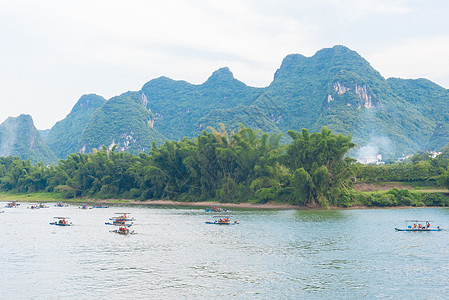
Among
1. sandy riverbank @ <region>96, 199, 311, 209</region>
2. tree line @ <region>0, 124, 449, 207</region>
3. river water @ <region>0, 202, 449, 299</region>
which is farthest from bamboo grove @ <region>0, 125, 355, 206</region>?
river water @ <region>0, 202, 449, 299</region>

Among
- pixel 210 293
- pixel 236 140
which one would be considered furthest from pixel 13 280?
pixel 236 140

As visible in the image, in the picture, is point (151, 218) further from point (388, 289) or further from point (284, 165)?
point (388, 289)

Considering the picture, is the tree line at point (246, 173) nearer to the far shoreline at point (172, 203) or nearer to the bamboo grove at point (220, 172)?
the bamboo grove at point (220, 172)

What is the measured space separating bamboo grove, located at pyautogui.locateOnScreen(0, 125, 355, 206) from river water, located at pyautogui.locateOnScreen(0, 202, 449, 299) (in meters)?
21.6

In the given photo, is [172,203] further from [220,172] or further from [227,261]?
[227,261]

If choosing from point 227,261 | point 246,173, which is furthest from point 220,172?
point 227,261

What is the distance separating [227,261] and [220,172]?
63.3 metres

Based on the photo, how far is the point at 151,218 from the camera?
70.1m

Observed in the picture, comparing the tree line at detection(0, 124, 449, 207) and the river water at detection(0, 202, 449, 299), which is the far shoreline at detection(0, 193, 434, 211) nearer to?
the tree line at detection(0, 124, 449, 207)

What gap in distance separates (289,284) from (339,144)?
54997mm

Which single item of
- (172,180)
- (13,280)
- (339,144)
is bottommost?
(13,280)

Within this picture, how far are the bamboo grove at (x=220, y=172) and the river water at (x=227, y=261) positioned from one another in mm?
21567

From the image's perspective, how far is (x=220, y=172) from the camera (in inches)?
3967

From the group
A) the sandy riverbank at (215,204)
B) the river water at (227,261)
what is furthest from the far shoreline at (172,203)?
the river water at (227,261)
